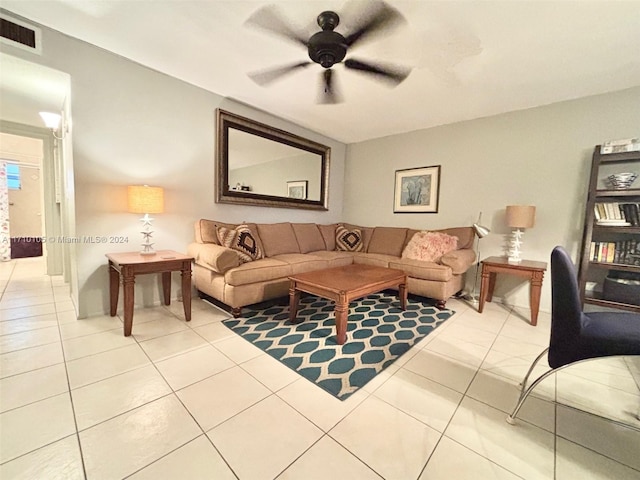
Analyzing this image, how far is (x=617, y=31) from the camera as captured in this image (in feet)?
5.89

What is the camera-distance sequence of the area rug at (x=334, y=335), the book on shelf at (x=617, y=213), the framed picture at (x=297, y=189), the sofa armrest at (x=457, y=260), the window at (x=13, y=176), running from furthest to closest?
the window at (x=13, y=176) < the framed picture at (x=297, y=189) < the sofa armrest at (x=457, y=260) < the book on shelf at (x=617, y=213) < the area rug at (x=334, y=335)

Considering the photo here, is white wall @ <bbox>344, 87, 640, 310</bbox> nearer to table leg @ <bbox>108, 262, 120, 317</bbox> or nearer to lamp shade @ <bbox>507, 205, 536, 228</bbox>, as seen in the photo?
lamp shade @ <bbox>507, 205, 536, 228</bbox>

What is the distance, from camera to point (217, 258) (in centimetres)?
238

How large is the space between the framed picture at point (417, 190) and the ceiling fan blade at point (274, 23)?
2.62m

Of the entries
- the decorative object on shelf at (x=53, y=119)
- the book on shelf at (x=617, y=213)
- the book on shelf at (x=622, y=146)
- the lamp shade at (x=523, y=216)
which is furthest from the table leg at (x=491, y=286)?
the decorative object on shelf at (x=53, y=119)

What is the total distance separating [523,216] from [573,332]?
6.74 ft

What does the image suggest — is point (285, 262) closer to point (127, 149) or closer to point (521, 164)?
point (127, 149)

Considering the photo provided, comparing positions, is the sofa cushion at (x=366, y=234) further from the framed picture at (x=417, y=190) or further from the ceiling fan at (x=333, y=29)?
the ceiling fan at (x=333, y=29)

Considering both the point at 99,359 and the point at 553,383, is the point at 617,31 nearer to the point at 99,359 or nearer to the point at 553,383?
the point at 553,383

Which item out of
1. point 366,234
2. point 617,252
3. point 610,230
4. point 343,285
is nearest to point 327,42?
point 343,285

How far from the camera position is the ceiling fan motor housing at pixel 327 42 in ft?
5.44

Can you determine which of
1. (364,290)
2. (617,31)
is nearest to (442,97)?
(617,31)

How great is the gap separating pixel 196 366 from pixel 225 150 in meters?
2.43

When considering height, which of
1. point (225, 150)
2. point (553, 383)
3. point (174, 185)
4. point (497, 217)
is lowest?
point (553, 383)
